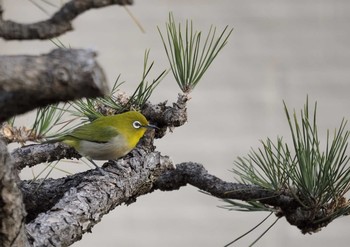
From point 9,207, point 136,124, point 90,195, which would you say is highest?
point 136,124

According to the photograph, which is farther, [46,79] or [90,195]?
[90,195]

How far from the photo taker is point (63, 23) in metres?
0.49

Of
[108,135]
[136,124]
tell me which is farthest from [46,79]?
[108,135]

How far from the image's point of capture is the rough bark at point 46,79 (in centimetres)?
46

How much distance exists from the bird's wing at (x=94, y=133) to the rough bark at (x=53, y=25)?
0.69m

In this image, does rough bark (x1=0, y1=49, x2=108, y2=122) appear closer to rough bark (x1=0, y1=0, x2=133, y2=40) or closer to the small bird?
rough bark (x1=0, y1=0, x2=133, y2=40)

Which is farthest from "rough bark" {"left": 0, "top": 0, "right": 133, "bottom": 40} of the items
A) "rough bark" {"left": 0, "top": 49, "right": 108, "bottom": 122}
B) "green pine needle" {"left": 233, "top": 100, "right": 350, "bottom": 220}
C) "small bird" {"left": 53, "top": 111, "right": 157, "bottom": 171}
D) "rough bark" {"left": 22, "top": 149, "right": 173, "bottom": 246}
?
"small bird" {"left": 53, "top": 111, "right": 157, "bottom": 171}

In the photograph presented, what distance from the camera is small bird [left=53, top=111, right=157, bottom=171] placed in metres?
1.17

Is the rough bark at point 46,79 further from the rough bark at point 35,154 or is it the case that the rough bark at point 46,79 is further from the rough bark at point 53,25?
the rough bark at point 35,154

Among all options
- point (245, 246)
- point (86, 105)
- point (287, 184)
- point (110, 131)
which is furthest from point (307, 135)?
point (245, 246)

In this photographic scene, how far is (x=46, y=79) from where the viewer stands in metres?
0.46

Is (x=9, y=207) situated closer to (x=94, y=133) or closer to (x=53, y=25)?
(x=53, y=25)

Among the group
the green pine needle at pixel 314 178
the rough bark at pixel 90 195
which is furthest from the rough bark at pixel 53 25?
the green pine needle at pixel 314 178

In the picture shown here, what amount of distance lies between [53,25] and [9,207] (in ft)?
0.56
